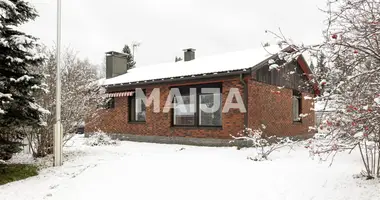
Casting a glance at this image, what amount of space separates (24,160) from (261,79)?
942cm

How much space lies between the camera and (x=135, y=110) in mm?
15938

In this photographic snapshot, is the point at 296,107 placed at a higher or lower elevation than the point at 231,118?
higher

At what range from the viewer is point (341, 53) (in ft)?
13.3

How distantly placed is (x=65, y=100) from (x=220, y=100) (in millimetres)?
6282

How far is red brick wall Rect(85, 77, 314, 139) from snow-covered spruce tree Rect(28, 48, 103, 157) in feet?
5.75

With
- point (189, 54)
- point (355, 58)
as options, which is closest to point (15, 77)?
point (355, 58)

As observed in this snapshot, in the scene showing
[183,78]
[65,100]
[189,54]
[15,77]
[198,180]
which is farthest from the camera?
[189,54]

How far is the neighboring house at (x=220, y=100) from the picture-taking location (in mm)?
11945

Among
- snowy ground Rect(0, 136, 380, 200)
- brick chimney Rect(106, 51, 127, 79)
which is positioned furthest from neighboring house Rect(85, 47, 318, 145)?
brick chimney Rect(106, 51, 127, 79)

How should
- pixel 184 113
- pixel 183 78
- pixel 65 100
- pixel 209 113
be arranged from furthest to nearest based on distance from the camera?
pixel 184 113 < pixel 209 113 < pixel 183 78 < pixel 65 100

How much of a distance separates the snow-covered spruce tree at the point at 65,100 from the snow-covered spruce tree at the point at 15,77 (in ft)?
3.86

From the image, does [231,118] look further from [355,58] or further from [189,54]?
[355,58]

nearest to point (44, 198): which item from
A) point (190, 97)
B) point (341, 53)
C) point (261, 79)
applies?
point (341, 53)

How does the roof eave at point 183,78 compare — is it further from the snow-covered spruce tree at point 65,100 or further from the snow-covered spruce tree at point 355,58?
the snow-covered spruce tree at point 355,58
